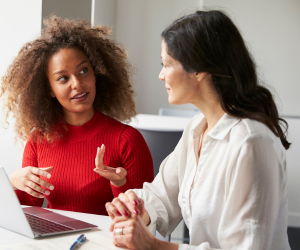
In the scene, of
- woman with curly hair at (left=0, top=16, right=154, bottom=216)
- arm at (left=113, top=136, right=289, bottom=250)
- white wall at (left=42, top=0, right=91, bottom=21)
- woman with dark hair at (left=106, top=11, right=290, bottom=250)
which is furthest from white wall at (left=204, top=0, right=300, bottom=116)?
arm at (left=113, top=136, right=289, bottom=250)

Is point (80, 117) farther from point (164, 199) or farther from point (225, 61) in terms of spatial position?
point (225, 61)

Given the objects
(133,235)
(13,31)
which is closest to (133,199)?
(133,235)

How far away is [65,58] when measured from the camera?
143 cm

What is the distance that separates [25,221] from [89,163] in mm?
559

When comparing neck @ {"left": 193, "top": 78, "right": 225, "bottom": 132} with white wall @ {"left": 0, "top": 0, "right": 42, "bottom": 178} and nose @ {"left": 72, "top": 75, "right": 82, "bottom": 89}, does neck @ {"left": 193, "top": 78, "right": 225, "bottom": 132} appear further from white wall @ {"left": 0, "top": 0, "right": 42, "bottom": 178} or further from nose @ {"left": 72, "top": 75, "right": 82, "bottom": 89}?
white wall @ {"left": 0, "top": 0, "right": 42, "bottom": 178}

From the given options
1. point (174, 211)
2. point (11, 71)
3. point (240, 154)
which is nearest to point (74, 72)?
point (11, 71)

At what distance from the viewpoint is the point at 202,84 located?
40.3 inches

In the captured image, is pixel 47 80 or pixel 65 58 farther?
pixel 47 80

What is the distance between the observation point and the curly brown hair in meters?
1.49

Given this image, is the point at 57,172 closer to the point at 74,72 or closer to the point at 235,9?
the point at 74,72

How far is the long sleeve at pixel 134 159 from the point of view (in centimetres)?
142

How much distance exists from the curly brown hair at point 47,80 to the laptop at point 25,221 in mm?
536

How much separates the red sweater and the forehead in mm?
266

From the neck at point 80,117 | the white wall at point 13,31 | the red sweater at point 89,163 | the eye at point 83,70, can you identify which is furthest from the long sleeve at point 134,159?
the white wall at point 13,31
